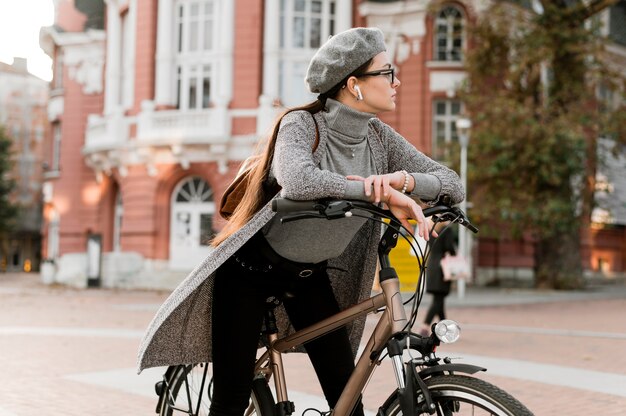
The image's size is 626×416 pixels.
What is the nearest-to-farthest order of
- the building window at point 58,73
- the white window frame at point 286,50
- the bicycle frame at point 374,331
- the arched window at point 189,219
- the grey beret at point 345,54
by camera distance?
the bicycle frame at point 374,331 → the grey beret at point 345,54 → the white window frame at point 286,50 → the arched window at point 189,219 → the building window at point 58,73

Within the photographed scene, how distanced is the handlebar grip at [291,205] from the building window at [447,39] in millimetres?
25342

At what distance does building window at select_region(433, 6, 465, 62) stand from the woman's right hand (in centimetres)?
2521

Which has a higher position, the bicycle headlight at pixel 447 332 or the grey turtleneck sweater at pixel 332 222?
the grey turtleneck sweater at pixel 332 222

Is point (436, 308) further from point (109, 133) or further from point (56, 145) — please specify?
point (56, 145)

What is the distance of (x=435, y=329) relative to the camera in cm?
250

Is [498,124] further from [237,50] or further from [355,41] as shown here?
[355,41]

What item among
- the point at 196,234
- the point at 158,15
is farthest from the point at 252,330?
the point at 158,15

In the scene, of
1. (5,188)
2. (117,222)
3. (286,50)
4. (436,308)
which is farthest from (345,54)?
(5,188)

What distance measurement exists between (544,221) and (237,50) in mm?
11130

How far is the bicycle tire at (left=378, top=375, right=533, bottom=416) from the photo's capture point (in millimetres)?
2309

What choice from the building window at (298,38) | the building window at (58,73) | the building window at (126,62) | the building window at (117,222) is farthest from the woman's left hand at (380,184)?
the building window at (58,73)

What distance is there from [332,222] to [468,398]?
2.70ft

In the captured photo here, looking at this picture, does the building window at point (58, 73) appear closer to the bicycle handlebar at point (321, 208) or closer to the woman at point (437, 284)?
the woman at point (437, 284)

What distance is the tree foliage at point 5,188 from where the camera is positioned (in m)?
49.5
